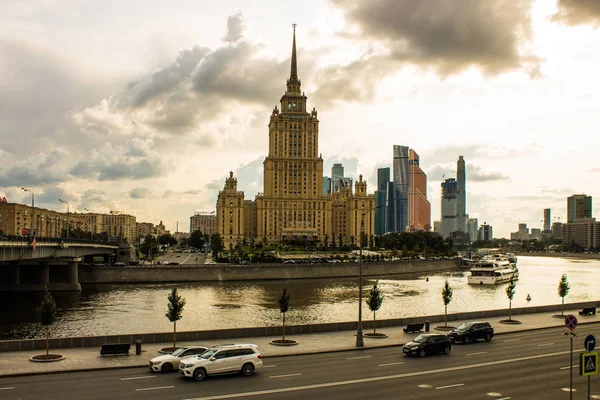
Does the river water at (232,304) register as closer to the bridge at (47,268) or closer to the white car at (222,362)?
the bridge at (47,268)

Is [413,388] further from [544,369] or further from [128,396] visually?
[128,396]

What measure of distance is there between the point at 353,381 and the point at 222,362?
6.42 meters

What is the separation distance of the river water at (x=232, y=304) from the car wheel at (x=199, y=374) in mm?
27481

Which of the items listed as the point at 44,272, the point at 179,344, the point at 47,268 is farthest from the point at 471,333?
the point at 44,272

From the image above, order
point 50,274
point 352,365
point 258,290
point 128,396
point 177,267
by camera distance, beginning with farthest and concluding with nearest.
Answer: point 177,267 < point 50,274 < point 258,290 < point 352,365 < point 128,396

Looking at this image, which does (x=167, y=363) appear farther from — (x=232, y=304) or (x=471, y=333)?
(x=232, y=304)

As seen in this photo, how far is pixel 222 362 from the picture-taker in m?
27.7

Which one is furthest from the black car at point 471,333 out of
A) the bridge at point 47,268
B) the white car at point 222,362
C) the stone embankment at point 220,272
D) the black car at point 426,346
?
the stone embankment at point 220,272

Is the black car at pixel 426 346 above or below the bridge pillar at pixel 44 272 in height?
above

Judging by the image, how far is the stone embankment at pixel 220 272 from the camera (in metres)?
107

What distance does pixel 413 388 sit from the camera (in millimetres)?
25344

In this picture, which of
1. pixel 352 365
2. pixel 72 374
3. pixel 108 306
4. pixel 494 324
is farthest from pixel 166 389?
pixel 108 306

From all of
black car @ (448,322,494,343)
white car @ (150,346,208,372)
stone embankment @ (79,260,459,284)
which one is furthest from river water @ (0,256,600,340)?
white car @ (150,346,208,372)

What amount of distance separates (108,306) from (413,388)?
56014 millimetres
